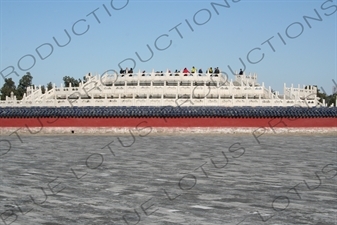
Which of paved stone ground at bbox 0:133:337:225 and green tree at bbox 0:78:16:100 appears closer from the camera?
paved stone ground at bbox 0:133:337:225

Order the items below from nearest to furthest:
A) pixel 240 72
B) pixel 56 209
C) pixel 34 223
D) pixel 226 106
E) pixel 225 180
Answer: pixel 34 223 < pixel 56 209 < pixel 225 180 < pixel 226 106 < pixel 240 72

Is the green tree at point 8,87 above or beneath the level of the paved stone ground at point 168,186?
above

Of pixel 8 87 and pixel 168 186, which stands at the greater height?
pixel 8 87

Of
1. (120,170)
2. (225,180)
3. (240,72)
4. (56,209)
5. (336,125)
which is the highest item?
(56,209)

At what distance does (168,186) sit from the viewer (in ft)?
28.0

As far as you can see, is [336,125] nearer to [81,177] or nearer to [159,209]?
[81,177]

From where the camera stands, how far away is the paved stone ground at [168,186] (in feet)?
21.1

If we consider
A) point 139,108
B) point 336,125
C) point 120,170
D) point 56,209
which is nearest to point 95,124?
point 139,108

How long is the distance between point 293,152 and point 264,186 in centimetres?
603

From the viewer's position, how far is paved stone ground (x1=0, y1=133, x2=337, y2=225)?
6438 mm

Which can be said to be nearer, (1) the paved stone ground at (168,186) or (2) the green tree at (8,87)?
(1) the paved stone ground at (168,186)

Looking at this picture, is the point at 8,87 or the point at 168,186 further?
the point at 8,87

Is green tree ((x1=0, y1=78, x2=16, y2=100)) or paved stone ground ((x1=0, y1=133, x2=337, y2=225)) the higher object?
green tree ((x1=0, y1=78, x2=16, y2=100))

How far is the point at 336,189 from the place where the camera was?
831 cm
